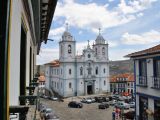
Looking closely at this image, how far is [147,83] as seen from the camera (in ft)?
50.4

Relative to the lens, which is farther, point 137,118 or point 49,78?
point 49,78

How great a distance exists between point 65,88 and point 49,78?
1395 centimetres

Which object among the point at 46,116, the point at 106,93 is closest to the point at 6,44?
the point at 46,116

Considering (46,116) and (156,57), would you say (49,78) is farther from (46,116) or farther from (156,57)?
(156,57)

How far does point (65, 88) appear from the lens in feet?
181

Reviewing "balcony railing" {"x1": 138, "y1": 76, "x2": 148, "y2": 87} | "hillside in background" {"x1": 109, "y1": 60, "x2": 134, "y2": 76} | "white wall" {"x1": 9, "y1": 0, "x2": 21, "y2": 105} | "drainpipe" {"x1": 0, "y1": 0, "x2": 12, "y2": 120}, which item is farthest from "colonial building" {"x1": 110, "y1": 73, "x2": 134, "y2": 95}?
"drainpipe" {"x1": 0, "y1": 0, "x2": 12, "y2": 120}

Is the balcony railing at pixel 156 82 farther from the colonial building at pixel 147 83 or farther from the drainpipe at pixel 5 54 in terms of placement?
the drainpipe at pixel 5 54

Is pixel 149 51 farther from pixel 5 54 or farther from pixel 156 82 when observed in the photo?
pixel 5 54

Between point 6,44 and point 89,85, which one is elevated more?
point 6,44

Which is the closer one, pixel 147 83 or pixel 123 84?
pixel 147 83

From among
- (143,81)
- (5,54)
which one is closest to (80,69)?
(143,81)

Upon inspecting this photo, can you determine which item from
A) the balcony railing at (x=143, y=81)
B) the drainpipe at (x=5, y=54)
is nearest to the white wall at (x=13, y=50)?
the drainpipe at (x=5, y=54)

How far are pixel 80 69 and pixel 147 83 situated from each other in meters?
42.3

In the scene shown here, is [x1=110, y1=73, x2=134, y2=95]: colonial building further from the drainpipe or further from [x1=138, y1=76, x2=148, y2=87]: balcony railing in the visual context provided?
the drainpipe
